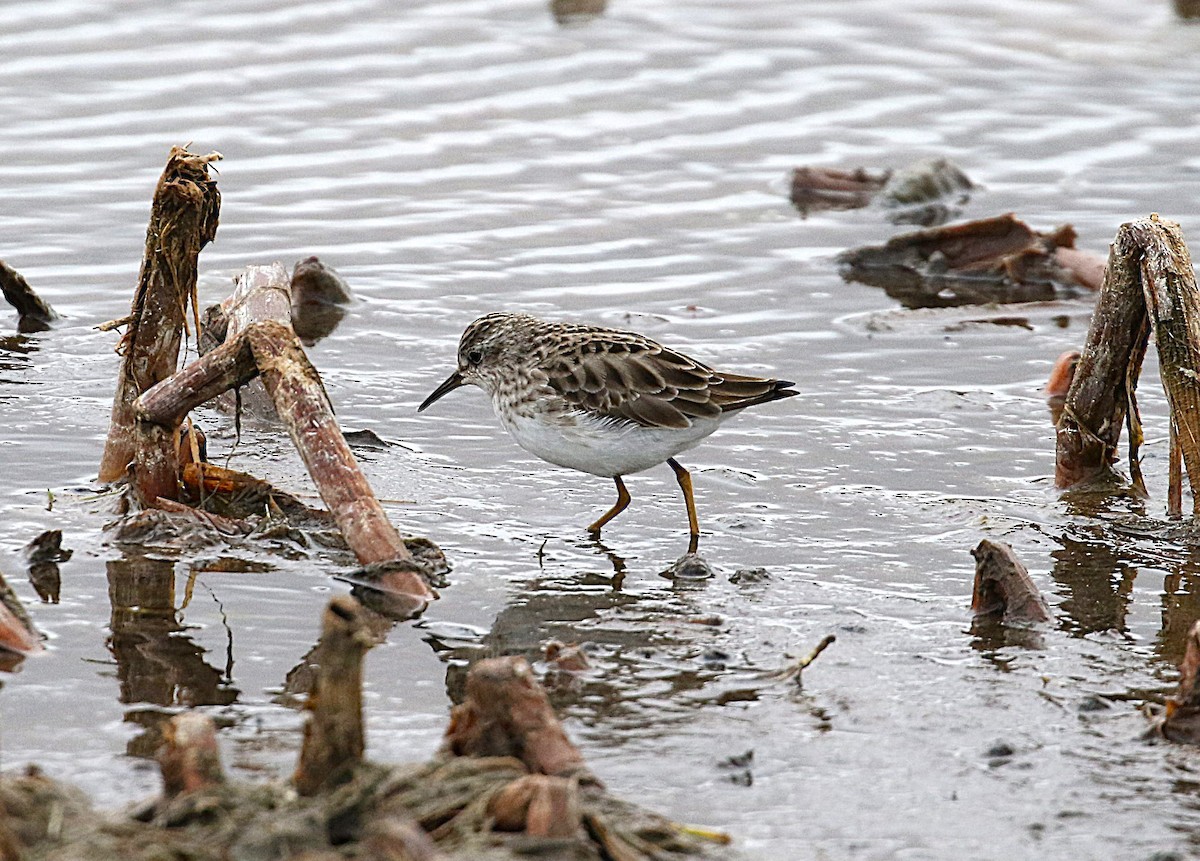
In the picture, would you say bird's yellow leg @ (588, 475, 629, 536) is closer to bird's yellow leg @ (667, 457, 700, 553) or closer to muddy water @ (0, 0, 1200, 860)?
muddy water @ (0, 0, 1200, 860)

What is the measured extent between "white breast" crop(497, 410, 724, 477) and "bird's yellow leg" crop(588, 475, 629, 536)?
0.11 m

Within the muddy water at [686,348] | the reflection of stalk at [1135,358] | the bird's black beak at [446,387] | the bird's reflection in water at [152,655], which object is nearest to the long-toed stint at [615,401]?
the muddy water at [686,348]

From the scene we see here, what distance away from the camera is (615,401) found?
26.7 ft

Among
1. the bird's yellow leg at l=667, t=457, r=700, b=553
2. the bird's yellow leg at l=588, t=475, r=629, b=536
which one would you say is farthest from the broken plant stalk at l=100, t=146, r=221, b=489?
the bird's yellow leg at l=667, t=457, r=700, b=553

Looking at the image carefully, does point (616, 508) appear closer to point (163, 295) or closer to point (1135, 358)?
point (163, 295)

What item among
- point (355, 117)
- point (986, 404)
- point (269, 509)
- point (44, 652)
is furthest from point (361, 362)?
point (355, 117)

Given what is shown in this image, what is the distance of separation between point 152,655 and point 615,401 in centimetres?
261

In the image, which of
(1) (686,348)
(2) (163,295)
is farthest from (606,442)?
(1) (686,348)

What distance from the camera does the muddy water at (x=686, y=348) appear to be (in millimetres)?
5809

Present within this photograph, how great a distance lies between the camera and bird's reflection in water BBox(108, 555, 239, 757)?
19.5 feet

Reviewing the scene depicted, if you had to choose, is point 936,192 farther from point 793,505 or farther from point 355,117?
point 793,505

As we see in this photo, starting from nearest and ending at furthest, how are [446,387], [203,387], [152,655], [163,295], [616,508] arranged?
[152,655]
[203,387]
[163,295]
[616,508]
[446,387]

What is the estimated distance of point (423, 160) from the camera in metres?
14.4

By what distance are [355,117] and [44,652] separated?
950cm
